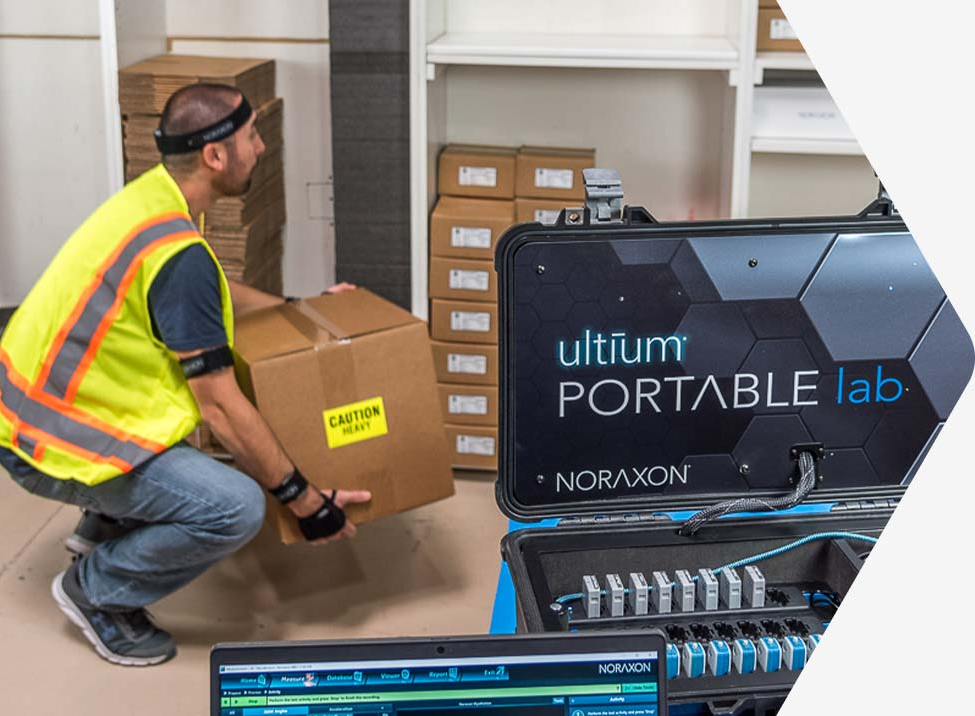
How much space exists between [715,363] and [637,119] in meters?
2.37

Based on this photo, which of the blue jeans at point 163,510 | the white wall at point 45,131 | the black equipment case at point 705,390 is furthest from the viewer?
the white wall at point 45,131

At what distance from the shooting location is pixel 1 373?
98.3 inches

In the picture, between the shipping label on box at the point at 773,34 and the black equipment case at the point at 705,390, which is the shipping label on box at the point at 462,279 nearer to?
the shipping label on box at the point at 773,34

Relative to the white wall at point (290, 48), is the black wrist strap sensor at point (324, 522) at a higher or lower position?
lower

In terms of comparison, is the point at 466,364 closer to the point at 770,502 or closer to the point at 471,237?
the point at 471,237

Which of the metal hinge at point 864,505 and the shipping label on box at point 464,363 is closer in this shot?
the metal hinge at point 864,505

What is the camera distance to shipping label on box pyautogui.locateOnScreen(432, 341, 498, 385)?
10.8 ft

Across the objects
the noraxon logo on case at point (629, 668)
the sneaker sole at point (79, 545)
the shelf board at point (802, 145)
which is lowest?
the sneaker sole at point (79, 545)

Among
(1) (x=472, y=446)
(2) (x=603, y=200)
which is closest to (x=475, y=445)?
(1) (x=472, y=446)

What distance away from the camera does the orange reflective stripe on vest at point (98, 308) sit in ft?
7.88

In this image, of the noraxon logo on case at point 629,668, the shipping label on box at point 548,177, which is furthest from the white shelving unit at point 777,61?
the noraxon logo on case at point 629,668

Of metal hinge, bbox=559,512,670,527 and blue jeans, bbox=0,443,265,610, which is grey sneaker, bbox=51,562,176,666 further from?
metal hinge, bbox=559,512,670,527

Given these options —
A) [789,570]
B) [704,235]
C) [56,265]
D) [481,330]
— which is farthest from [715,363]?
[481,330]

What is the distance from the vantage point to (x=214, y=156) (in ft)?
8.41
